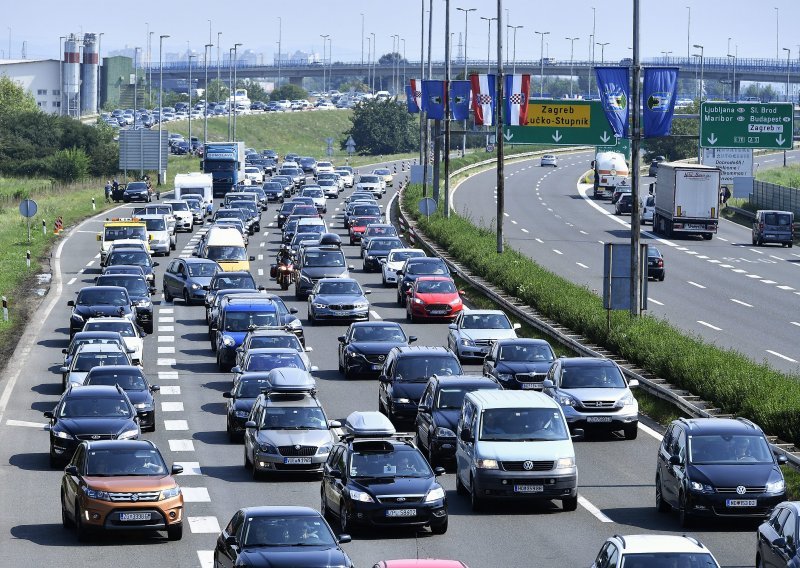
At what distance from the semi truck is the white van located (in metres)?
80.6

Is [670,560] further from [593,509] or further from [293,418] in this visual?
[293,418]

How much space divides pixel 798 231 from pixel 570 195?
32.1 metres

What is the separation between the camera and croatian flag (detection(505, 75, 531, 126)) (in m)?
60.1

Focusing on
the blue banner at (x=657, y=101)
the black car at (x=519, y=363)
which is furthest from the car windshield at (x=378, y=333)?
the blue banner at (x=657, y=101)

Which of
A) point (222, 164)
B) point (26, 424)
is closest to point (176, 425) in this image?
point (26, 424)

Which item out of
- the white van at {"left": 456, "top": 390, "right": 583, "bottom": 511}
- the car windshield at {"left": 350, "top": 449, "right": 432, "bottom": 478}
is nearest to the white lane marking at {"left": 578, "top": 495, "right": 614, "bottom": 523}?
the white van at {"left": 456, "top": 390, "right": 583, "bottom": 511}

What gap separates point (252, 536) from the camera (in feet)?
61.4

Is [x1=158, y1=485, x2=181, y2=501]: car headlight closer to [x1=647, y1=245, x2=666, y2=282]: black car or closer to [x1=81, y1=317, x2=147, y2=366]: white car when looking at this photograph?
[x1=81, y1=317, x2=147, y2=366]: white car

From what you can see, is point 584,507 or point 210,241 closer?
point 584,507

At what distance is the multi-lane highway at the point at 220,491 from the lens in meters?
22.3

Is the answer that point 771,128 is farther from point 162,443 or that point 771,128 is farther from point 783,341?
point 162,443

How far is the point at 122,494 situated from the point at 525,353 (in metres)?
15.0

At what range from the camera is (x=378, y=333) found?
40844 mm

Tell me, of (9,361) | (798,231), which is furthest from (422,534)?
(798,231)
